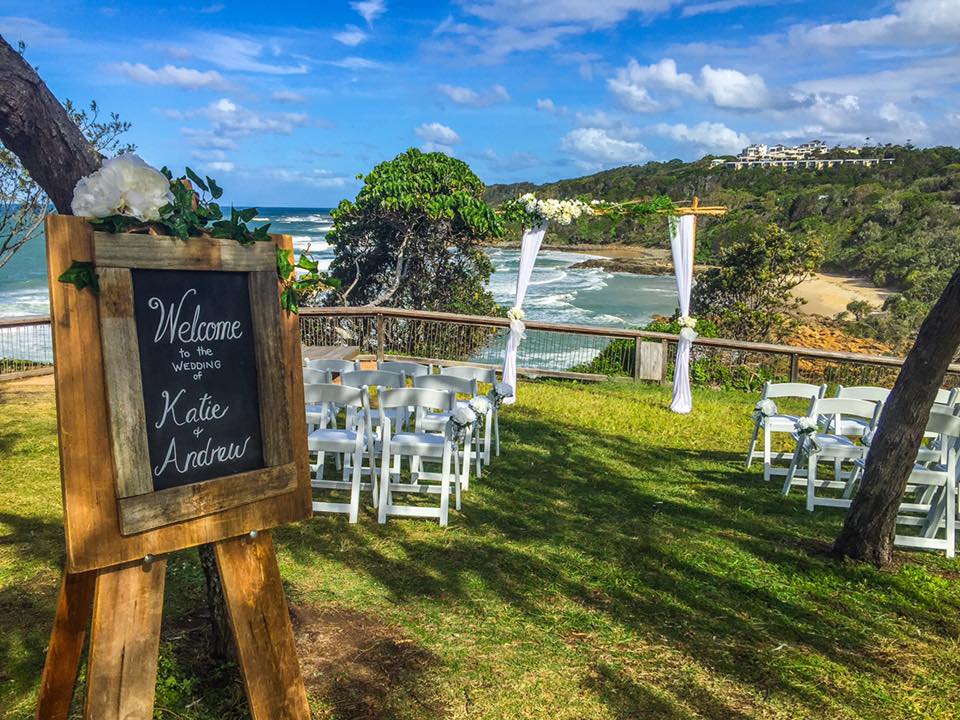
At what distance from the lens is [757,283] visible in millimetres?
18703

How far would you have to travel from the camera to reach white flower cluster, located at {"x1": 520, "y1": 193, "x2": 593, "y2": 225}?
31.6 feet

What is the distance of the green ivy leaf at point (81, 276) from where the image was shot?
88.1 inches

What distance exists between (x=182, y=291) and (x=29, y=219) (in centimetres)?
1077

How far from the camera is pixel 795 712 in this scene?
339cm

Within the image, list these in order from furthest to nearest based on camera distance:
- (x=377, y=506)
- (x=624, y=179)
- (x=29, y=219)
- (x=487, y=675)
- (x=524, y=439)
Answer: (x=624, y=179) → (x=29, y=219) → (x=524, y=439) → (x=377, y=506) → (x=487, y=675)

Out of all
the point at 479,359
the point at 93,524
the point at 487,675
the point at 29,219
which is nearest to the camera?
the point at 93,524

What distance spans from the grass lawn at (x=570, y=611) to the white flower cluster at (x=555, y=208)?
13.2 ft

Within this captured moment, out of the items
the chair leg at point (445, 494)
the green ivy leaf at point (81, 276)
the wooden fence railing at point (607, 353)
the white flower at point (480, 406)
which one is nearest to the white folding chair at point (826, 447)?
the white flower at point (480, 406)

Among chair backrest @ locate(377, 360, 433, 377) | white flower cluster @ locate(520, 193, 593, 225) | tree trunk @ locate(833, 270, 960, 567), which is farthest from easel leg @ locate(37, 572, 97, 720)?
white flower cluster @ locate(520, 193, 593, 225)

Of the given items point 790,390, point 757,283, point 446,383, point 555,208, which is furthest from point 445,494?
point 757,283

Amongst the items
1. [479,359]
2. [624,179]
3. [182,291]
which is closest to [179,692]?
[182,291]

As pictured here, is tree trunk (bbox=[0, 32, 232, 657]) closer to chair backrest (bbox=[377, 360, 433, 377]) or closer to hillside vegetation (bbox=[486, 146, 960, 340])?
chair backrest (bbox=[377, 360, 433, 377])

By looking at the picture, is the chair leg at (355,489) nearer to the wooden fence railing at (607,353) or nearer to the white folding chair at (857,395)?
the white folding chair at (857,395)

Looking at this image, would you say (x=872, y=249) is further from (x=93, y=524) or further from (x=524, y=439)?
(x=93, y=524)
